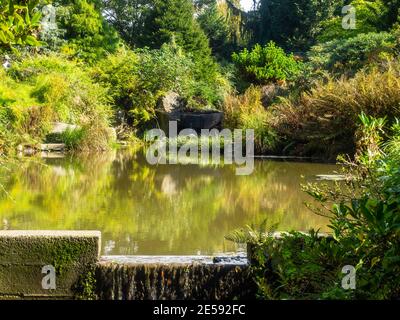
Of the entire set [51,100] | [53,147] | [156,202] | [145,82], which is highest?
[145,82]

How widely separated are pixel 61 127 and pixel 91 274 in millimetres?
10048

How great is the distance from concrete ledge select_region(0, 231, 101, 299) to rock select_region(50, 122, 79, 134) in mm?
9838

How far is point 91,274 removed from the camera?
337 cm

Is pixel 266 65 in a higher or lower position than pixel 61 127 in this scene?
higher

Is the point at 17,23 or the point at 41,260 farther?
the point at 41,260

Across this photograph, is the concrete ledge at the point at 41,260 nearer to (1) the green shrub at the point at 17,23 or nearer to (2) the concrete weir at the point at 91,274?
(2) the concrete weir at the point at 91,274

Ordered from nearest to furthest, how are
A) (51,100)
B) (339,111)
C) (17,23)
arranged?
(17,23) < (339,111) < (51,100)

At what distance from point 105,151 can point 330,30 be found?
14.4 m

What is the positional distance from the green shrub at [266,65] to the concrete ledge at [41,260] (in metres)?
15.9

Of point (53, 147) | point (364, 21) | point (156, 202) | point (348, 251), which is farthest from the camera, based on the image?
point (364, 21)

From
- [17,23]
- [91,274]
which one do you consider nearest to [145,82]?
[91,274]

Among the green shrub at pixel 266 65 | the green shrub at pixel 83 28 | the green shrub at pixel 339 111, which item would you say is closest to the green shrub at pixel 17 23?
the green shrub at pixel 339 111

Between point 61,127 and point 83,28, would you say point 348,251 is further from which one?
point 83,28

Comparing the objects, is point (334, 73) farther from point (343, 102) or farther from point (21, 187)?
point (21, 187)
